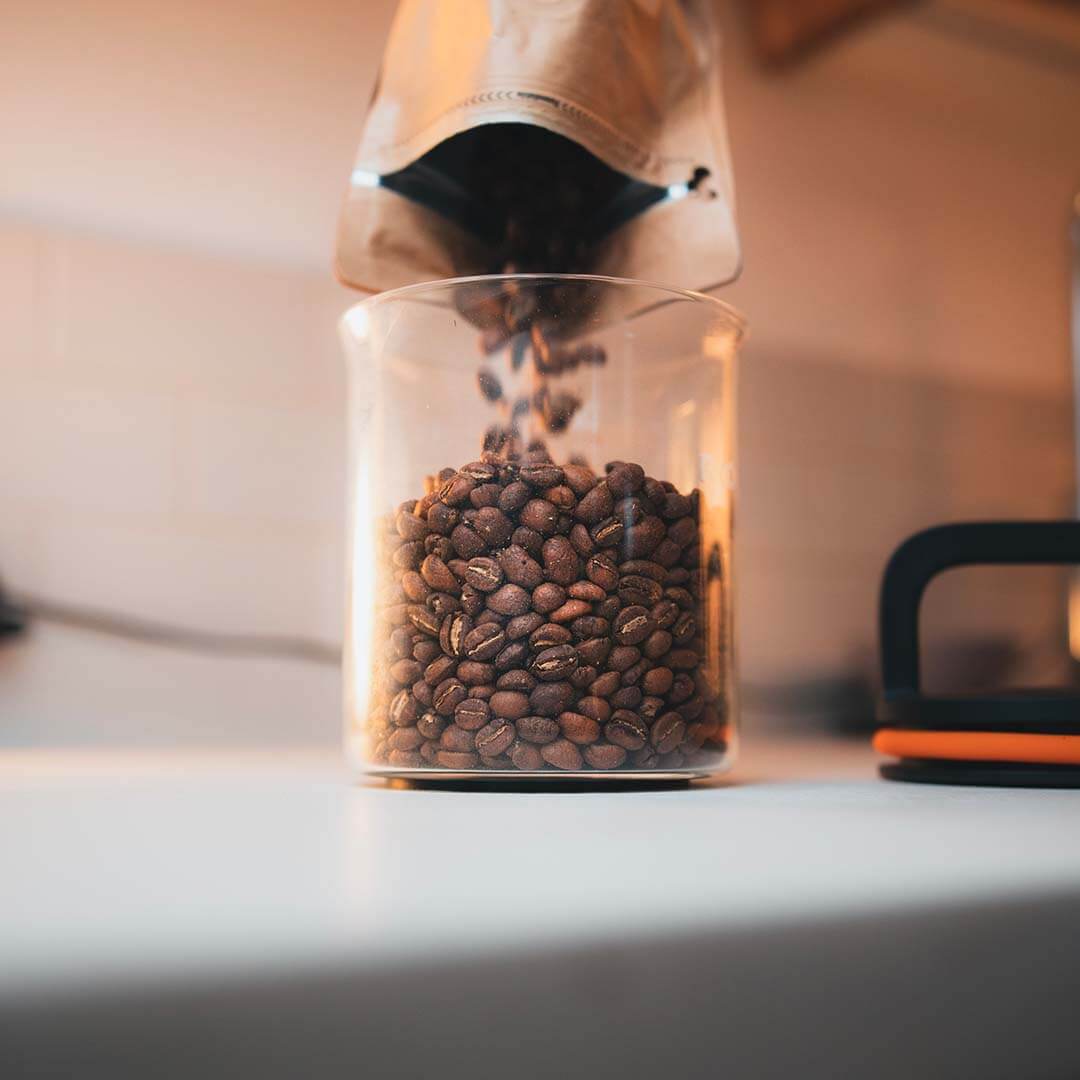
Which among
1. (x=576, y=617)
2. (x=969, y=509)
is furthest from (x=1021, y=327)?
(x=576, y=617)

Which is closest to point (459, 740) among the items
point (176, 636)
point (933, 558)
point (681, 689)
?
point (681, 689)

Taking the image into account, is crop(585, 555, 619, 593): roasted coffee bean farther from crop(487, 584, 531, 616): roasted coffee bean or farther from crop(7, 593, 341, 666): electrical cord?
crop(7, 593, 341, 666): electrical cord

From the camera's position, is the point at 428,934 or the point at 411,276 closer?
the point at 428,934

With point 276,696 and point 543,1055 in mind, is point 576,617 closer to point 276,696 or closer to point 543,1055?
point 543,1055

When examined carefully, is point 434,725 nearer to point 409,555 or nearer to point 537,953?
point 409,555

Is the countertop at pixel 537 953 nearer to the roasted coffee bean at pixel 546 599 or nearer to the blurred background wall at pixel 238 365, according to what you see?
the roasted coffee bean at pixel 546 599

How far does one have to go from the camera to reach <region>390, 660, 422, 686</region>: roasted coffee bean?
0.54m

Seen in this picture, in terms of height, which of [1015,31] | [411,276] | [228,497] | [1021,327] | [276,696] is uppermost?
[1015,31]

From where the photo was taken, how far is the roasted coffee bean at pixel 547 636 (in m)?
0.52

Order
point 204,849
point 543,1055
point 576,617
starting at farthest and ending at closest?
1. point 576,617
2. point 204,849
3. point 543,1055

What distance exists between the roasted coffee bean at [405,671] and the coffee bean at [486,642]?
3 cm

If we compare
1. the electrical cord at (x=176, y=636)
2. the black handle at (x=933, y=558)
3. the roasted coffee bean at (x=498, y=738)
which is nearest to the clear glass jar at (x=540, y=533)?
the roasted coffee bean at (x=498, y=738)

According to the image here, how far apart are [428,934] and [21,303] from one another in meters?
0.80

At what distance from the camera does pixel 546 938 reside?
0.73 feet
